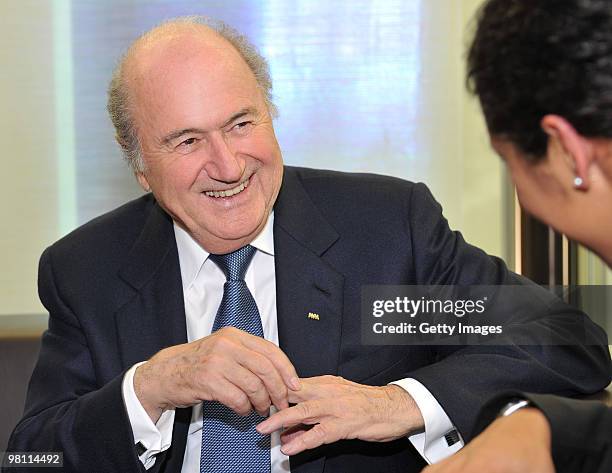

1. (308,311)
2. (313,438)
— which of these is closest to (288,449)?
(313,438)

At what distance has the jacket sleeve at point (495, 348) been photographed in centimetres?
162

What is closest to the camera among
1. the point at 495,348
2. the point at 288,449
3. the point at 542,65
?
the point at 542,65

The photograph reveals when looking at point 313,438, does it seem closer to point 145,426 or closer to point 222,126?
point 145,426

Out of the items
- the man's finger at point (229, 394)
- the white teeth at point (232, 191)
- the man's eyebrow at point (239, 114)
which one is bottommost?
the man's finger at point (229, 394)

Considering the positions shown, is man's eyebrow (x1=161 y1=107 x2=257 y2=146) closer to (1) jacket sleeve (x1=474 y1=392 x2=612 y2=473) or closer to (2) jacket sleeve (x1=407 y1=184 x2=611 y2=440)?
(2) jacket sleeve (x1=407 y1=184 x2=611 y2=440)

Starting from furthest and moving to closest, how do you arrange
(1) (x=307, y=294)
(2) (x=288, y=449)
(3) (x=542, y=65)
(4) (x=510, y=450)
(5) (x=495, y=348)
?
(1) (x=307, y=294)
(5) (x=495, y=348)
(2) (x=288, y=449)
(4) (x=510, y=450)
(3) (x=542, y=65)

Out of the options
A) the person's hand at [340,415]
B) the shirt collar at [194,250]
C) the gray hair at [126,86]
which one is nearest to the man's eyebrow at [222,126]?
the gray hair at [126,86]

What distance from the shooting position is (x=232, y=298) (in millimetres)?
1789

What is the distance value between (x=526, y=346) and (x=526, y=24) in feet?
3.05

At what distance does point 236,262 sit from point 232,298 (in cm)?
8

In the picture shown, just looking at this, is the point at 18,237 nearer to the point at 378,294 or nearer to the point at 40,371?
the point at 40,371

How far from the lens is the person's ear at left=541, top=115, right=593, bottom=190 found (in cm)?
87

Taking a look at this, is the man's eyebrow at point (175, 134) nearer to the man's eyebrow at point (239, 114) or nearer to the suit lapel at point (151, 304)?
the man's eyebrow at point (239, 114)

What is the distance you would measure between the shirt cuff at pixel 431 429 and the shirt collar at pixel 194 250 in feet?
1.34
